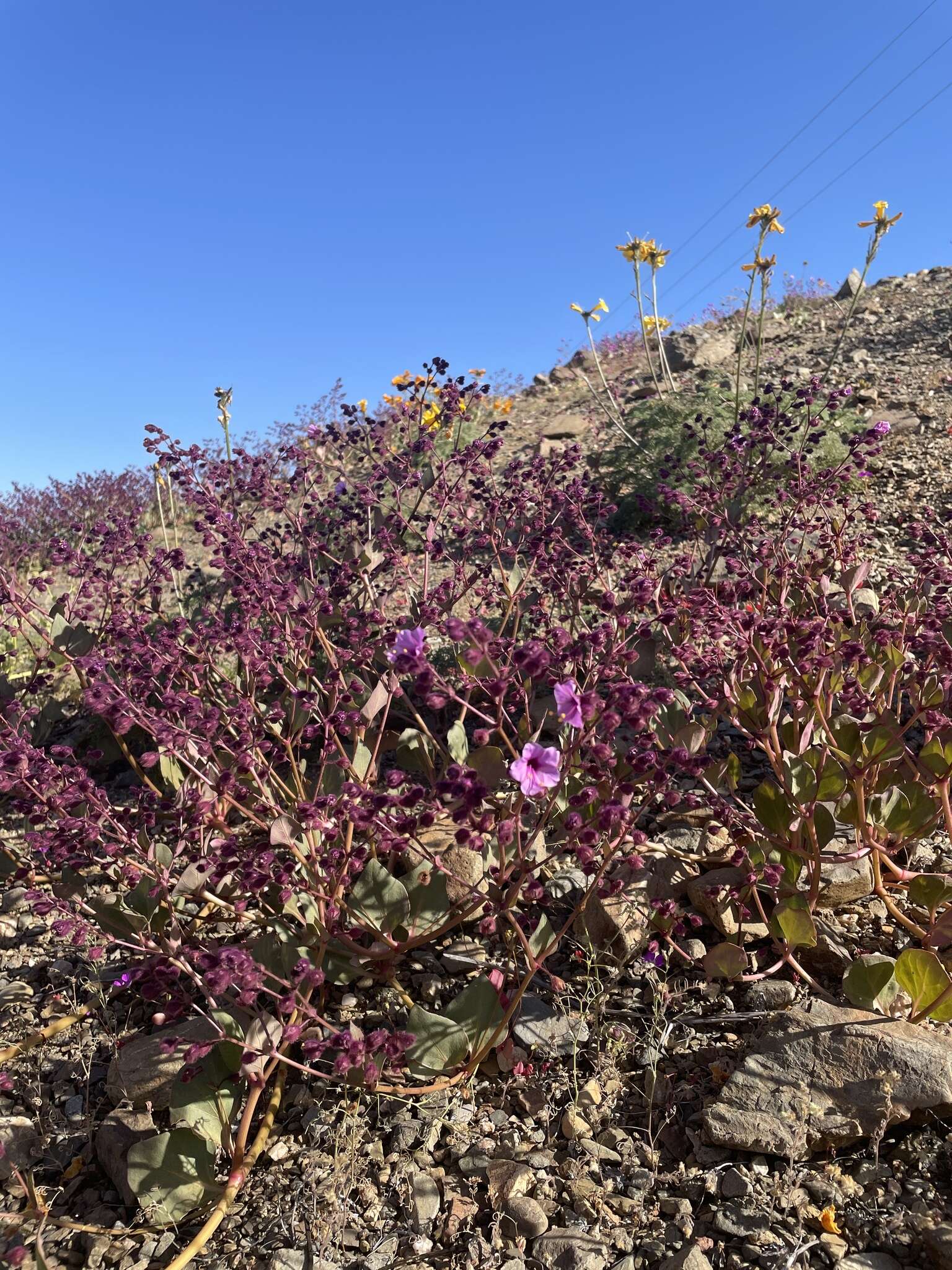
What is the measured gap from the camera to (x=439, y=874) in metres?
2.99

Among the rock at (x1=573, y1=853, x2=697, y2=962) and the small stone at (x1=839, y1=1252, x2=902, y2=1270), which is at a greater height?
the rock at (x1=573, y1=853, x2=697, y2=962)

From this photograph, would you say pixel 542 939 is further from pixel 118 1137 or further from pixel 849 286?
pixel 849 286

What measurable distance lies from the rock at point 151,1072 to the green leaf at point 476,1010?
0.82 m

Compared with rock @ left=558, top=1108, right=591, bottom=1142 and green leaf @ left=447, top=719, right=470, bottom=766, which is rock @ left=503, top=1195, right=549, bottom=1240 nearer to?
rock @ left=558, top=1108, right=591, bottom=1142

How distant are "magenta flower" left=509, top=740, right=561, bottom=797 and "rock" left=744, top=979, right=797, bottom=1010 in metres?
1.30

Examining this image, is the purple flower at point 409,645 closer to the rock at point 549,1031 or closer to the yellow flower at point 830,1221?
the rock at point 549,1031

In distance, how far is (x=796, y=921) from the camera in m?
2.61

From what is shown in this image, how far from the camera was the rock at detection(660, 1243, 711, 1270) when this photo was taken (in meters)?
2.02

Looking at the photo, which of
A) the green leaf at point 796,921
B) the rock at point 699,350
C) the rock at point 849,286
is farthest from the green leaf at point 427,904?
the rock at point 849,286

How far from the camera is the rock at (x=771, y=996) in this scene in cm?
275

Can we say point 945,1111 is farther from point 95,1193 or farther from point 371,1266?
point 95,1193

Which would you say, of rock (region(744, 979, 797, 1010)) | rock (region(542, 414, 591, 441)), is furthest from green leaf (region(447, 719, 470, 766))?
rock (region(542, 414, 591, 441))

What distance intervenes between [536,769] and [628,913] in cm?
116

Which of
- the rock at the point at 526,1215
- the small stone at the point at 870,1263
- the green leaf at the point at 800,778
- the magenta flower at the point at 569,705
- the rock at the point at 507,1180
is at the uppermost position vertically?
the magenta flower at the point at 569,705
